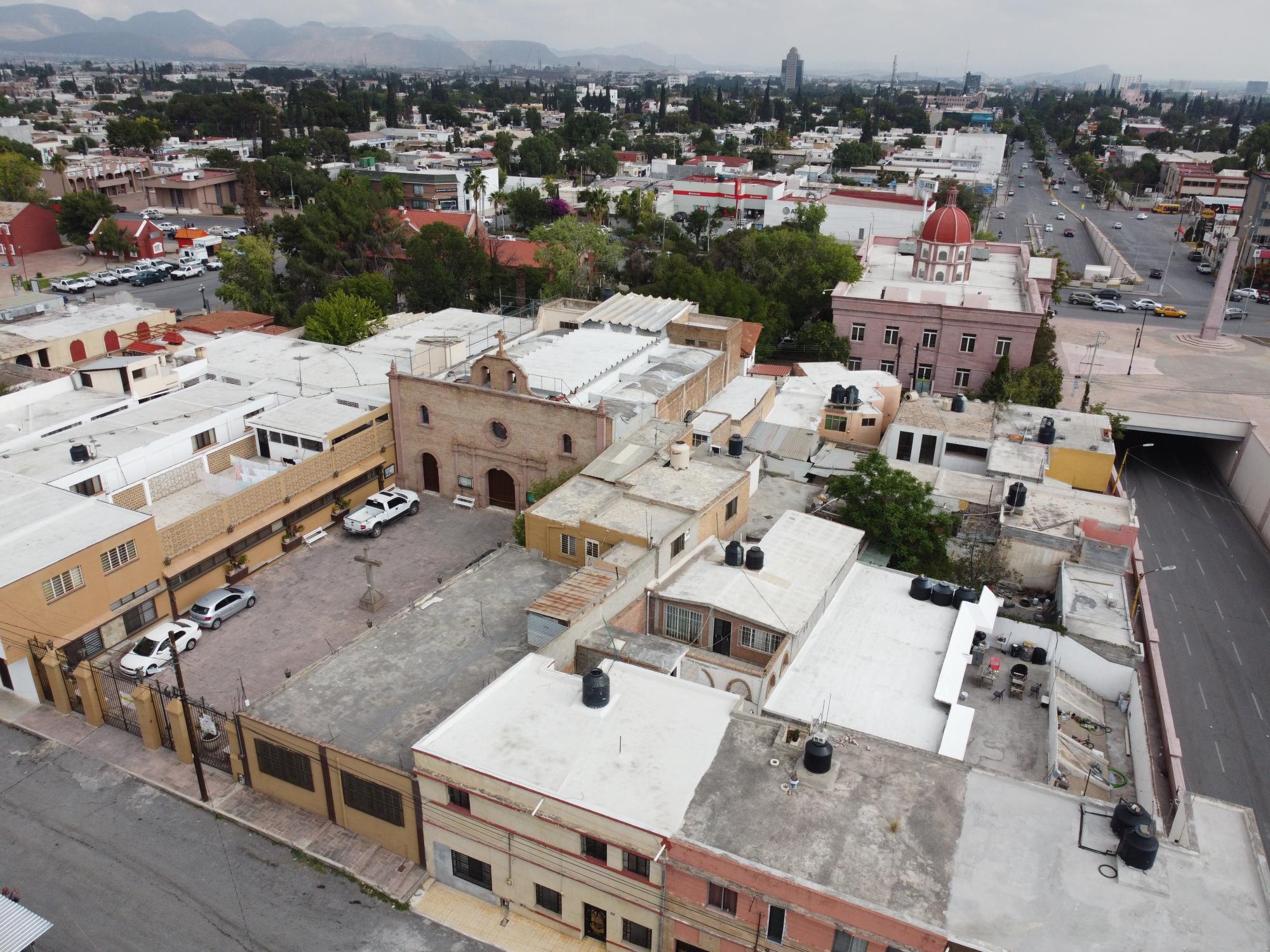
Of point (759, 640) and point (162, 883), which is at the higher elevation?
point (759, 640)

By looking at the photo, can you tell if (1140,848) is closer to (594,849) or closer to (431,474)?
(594,849)

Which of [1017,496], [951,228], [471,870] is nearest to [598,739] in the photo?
[471,870]

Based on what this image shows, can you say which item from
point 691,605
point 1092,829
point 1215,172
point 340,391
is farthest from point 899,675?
point 1215,172

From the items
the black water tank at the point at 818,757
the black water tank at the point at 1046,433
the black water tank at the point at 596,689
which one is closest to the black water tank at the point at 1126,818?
the black water tank at the point at 818,757

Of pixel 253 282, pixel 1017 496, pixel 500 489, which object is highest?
pixel 253 282

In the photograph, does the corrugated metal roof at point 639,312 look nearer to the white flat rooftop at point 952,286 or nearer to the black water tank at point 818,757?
the white flat rooftop at point 952,286

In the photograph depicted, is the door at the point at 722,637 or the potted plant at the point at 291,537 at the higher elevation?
the door at the point at 722,637
